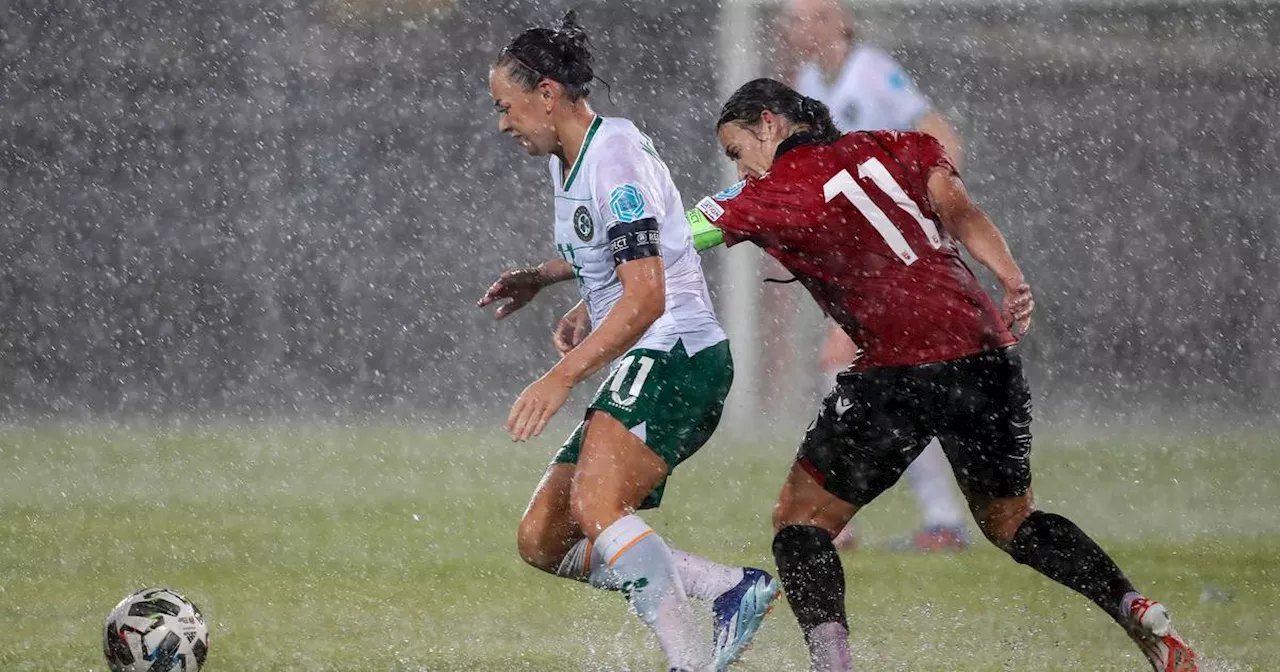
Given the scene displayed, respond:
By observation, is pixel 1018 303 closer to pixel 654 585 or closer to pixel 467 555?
pixel 654 585

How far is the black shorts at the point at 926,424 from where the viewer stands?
4.59 metres

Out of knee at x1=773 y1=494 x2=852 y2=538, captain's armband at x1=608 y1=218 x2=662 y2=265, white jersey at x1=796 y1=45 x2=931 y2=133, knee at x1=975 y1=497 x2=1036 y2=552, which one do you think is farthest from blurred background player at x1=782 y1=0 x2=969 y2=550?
captain's armband at x1=608 y1=218 x2=662 y2=265

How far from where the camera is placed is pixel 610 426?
4539 mm

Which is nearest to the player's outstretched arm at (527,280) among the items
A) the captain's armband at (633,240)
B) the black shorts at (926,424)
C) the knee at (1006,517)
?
the captain's armband at (633,240)

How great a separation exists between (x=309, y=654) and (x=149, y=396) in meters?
8.20

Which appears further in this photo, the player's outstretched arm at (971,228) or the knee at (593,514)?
the player's outstretched arm at (971,228)

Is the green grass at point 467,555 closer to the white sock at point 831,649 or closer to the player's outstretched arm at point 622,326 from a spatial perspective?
the white sock at point 831,649

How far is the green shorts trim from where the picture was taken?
4.56m

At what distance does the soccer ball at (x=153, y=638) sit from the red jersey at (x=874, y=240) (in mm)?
1738

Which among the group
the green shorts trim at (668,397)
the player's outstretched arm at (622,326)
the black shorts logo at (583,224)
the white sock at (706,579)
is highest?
the black shorts logo at (583,224)

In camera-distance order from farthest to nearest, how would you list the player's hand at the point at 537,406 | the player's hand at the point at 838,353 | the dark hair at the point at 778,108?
the player's hand at the point at 838,353, the dark hair at the point at 778,108, the player's hand at the point at 537,406

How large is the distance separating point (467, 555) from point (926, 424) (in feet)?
10.1

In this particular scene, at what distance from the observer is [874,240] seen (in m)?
4.62

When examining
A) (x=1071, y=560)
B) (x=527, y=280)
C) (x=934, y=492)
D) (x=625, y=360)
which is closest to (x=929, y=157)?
(x=625, y=360)
